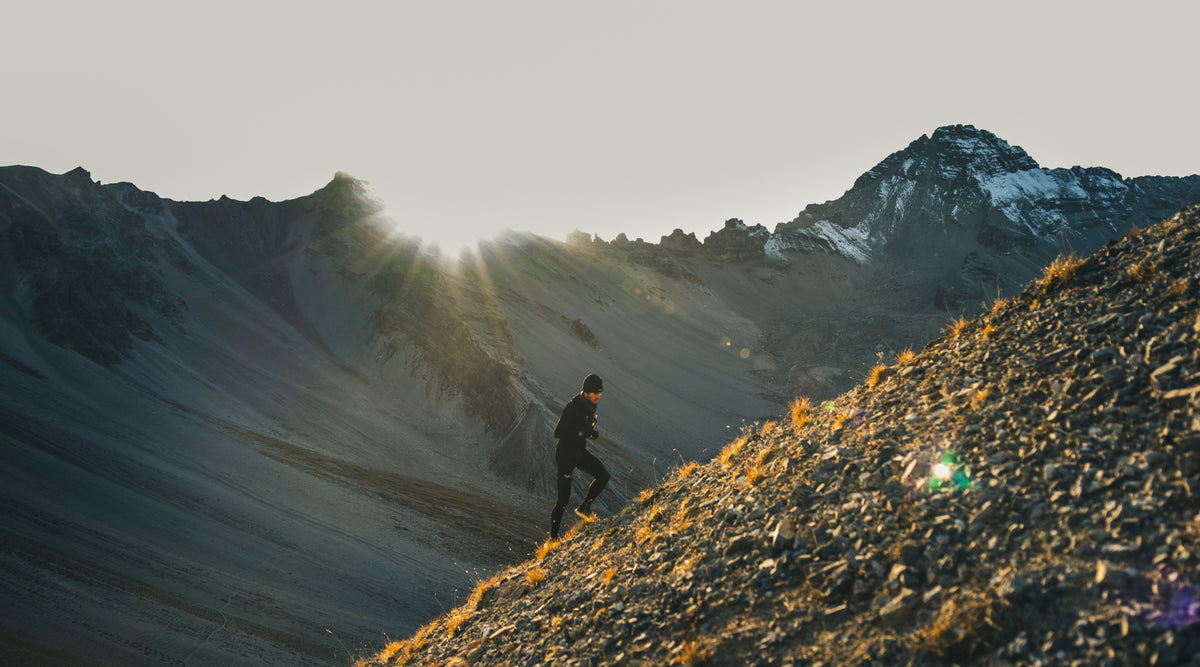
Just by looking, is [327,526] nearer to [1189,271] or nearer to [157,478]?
[157,478]

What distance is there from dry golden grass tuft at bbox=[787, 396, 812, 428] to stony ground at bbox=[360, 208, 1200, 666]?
36 centimetres

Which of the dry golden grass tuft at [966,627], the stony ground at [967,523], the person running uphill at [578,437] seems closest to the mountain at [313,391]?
the stony ground at [967,523]

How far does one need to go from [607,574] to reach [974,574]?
172 inches

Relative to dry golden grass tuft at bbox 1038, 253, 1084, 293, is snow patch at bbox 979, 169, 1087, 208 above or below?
above

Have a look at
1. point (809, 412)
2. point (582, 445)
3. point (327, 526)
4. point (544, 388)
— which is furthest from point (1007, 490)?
point (544, 388)

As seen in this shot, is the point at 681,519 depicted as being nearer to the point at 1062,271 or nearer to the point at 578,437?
the point at 578,437

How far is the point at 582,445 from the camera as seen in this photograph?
34.7ft

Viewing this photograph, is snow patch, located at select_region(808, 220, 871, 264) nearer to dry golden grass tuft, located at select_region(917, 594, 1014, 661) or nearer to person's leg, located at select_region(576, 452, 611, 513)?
person's leg, located at select_region(576, 452, 611, 513)

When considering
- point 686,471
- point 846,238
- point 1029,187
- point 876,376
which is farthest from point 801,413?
point 1029,187

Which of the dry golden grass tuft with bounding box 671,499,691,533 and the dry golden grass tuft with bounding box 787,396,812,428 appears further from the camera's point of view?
the dry golden grass tuft with bounding box 787,396,812,428

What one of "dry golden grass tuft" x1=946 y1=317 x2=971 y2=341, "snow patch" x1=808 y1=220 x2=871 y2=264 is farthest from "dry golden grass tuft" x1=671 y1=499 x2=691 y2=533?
"snow patch" x1=808 y1=220 x2=871 y2=264

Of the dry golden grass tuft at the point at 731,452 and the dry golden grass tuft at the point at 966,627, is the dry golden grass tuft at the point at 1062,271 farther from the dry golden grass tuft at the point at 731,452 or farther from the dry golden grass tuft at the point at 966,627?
the dry golden grass tuft at the point at 966,627

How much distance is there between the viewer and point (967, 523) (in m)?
4.71

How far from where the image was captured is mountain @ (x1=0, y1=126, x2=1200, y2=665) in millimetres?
22781
